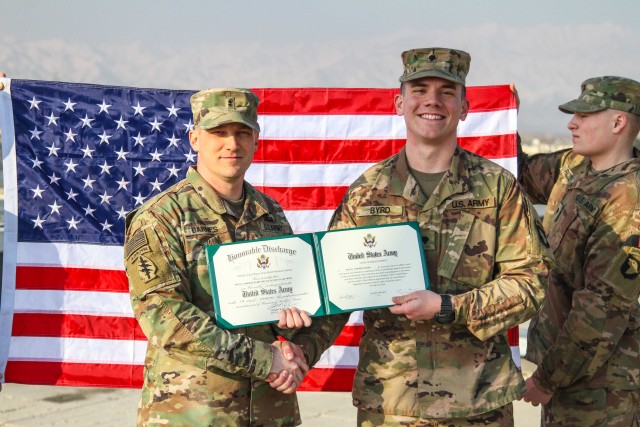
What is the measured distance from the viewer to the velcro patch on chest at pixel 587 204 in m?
3.96

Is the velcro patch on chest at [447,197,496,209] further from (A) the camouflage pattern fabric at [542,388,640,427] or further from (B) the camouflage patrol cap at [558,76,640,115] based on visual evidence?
(A) the camouflage pattern fabric at [542,388,640,427]

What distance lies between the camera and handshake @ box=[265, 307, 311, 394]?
10.2 feet

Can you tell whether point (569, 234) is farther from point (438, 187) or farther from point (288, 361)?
point (288, 361)

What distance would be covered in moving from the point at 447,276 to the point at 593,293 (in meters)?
0.96

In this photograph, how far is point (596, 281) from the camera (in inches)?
152

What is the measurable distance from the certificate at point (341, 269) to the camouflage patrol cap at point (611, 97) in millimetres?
1399

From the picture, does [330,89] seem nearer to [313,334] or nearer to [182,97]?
[182,97]

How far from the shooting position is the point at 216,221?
322 cm

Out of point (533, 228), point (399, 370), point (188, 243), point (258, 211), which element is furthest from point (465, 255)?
point (188, 243)

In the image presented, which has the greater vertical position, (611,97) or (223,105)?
(611,97)

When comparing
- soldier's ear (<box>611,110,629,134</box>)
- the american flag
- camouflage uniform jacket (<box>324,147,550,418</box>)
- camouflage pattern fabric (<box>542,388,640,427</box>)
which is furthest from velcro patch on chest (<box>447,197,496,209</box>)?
the american flag

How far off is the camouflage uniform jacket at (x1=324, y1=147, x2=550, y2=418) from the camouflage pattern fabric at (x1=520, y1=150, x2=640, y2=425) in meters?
0.70

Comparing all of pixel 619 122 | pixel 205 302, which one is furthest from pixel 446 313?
pixel 619 122

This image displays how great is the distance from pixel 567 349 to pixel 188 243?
1.91 metres
